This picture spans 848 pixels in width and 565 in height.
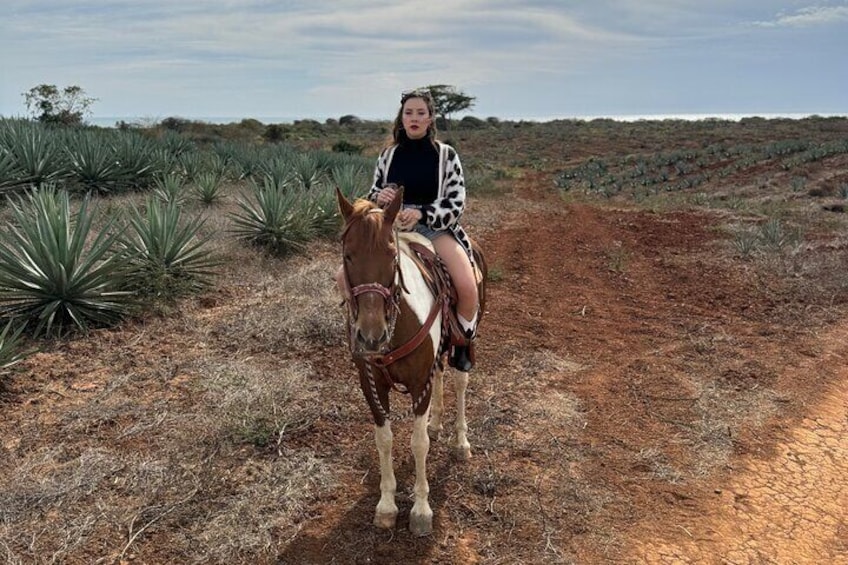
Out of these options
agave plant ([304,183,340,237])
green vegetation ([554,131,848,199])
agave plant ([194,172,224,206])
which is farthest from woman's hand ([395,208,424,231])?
green vegetation ([554,131,848,199])

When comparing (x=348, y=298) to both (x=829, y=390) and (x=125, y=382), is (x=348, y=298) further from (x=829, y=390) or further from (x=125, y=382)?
(x=829, y=390)

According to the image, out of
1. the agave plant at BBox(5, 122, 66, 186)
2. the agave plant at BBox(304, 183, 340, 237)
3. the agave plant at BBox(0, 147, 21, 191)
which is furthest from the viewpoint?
the agave plant at BBox(5, 122, 66, 186)

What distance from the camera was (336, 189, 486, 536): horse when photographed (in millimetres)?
2412

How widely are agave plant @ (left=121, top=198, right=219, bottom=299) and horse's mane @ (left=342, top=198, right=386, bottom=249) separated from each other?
193 inches

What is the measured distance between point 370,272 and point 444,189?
4.00ft

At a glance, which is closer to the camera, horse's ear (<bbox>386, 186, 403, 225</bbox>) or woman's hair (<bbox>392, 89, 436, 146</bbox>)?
horse's ear (<bbox>386, 186, 403, 225</bbox>)

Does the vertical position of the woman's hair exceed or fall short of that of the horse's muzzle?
it exceeds it

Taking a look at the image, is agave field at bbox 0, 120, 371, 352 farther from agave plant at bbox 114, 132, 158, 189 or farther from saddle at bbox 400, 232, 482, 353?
saddle at bbox 400, 232, 482, 353

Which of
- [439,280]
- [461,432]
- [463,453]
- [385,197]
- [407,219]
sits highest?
[385,197]

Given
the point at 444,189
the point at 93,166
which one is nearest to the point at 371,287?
the point at 444,189

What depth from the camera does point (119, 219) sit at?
829 centimetres

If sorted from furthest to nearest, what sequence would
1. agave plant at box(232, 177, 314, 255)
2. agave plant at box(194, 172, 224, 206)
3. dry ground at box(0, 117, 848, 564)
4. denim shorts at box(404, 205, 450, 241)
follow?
1. agave plant at box(194, 172, 224, 206)
2. agave plant at box(232, 177, 314, 255)
3. denim shorts at box(404, 205, 450, 241)
4. dry ground at box(0, 117, 848, 564)

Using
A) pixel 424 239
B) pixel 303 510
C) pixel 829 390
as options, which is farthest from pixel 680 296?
pixel 303 510

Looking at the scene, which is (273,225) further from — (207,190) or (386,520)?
(386,520)
